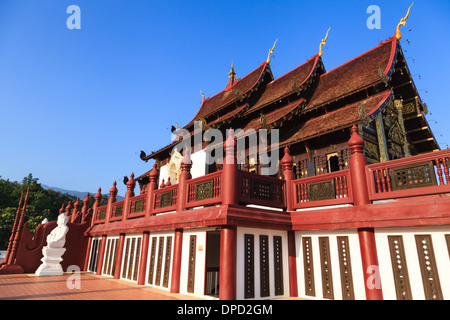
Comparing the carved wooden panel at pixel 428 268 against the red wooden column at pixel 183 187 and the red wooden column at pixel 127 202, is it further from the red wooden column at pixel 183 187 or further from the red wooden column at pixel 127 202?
the red wooden column at pixel 127 202

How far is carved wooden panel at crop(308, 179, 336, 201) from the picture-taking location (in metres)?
7.44

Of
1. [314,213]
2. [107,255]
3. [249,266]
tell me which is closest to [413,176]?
[314,213]

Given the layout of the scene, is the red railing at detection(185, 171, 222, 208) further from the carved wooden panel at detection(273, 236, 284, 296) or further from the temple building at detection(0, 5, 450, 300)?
the carved wooden panel at detection(273, 236, 284, 296)

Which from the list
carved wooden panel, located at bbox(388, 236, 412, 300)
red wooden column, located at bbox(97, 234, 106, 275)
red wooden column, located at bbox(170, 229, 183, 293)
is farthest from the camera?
red wooden column, located at bbox(97, 234, 106, 275)

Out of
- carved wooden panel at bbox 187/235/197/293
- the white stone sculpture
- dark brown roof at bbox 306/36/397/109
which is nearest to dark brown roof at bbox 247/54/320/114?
dark brown roof at bbox 306/36/397/109

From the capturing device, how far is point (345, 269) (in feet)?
22.1

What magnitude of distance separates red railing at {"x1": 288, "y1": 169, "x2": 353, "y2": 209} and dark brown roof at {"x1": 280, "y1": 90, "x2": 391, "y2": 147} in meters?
3.02

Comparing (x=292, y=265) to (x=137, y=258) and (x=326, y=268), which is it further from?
(x=137, y=258)

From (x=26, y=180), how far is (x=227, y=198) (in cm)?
5059

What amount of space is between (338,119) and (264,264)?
650 centimetres

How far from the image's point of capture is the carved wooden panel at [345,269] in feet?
21.6

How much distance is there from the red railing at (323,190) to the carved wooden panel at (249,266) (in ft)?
5.60

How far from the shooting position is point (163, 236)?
31.0 ft

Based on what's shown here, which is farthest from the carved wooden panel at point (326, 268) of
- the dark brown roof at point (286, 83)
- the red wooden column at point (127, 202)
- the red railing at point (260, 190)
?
the dark brown roof at point (286, 83)
